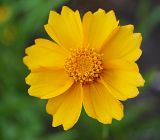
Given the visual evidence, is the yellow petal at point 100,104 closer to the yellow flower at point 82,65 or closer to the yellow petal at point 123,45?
the yellow flower at point 82,65

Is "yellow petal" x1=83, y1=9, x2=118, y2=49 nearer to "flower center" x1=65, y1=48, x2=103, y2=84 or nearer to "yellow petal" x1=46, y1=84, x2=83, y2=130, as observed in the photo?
"flower center" x1=65, y1=48, x2=103, y2=84

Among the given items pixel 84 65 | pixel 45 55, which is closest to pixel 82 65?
pixel 84 65

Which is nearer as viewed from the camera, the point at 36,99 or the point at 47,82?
the point at 47,82

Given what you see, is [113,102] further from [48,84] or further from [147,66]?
[147,66]

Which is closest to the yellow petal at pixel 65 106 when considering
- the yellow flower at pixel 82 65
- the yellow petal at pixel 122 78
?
the yellow flower at pixel 82 65

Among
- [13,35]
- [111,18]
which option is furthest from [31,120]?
[111,18]

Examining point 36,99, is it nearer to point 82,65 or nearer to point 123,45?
point 82,65

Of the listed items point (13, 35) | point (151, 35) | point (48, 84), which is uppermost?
point (48, 84)
